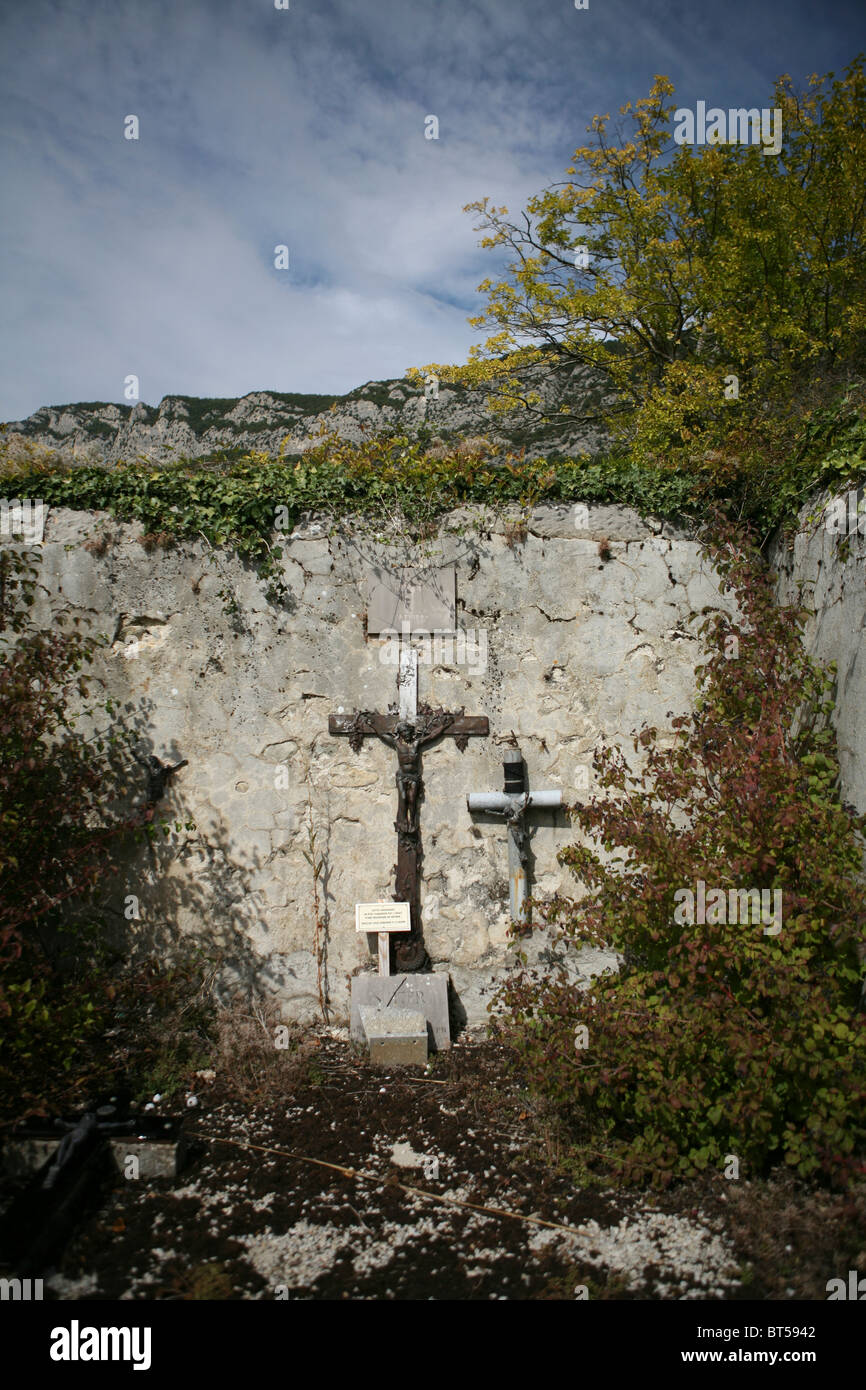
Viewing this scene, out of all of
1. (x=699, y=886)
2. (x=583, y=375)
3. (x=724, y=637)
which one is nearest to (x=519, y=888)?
(x=699, y=886)

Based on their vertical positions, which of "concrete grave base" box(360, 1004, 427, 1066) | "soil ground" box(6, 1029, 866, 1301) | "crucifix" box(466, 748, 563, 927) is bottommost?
"soil ground" box(6, 1029, 866, 1301)

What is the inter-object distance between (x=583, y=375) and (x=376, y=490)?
15.0 metres

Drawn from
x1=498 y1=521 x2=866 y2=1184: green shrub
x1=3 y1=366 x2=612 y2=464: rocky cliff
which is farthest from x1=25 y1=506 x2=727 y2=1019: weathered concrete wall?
x1=3 y1=366 x2=612 y2=464: rocky cliff

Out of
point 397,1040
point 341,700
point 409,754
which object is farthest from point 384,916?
point 341,700

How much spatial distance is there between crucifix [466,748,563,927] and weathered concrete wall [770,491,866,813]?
77.5 inches

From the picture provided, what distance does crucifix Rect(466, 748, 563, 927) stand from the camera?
5473mm

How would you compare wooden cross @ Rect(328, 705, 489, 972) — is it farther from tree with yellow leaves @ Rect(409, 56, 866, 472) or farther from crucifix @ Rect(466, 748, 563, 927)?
tree with yellow leaves @ Rect(409, 56, 866, 472)

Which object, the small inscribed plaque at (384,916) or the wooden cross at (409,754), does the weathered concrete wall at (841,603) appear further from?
the small inscribed plaque at (384,916)

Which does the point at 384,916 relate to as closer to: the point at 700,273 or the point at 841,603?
the point at 841,603

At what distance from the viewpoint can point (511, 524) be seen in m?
5.73

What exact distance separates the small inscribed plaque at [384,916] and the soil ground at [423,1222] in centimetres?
113

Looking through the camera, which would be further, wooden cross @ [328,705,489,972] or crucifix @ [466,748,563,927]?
wooden cross @ [328,705,489,972]

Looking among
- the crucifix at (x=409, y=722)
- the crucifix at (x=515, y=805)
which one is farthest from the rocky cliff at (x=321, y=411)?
the crucifix at (x=515, y=805)

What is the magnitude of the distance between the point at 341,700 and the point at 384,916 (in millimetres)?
1609
